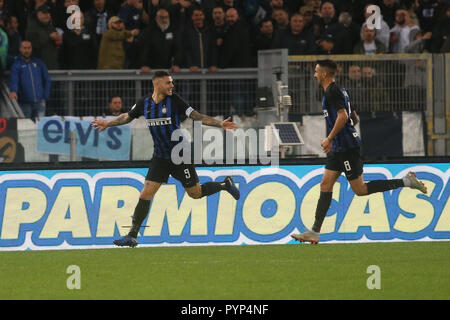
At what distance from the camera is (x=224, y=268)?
12586 millimetres

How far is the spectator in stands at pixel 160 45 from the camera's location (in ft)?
65.0

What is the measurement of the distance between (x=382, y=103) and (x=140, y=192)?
222 inches

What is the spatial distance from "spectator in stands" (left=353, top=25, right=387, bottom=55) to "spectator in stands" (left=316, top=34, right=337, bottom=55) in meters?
0.60

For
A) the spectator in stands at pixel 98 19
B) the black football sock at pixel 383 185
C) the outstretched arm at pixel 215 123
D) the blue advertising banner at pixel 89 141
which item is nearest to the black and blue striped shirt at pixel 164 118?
the outstretched arm at pixel 215 123

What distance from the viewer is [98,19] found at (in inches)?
805

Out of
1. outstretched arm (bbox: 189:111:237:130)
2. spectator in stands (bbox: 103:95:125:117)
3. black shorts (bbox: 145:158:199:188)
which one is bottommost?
black shorts (bbox: 145:158:199:188)

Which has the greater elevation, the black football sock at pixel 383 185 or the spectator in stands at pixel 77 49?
the spectator in stands at pixel 77 49

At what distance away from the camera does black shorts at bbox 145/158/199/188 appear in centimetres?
1462

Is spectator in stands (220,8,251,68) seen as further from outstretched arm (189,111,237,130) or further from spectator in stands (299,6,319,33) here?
outstretched arm (189,111,237,130)

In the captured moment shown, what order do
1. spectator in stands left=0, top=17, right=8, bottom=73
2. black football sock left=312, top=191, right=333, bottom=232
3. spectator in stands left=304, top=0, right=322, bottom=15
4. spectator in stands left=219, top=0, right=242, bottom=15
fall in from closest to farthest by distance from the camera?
black football sock left=312, top=191, right=333, bottom=232, spectator in stands left=0, top=17, right=8, bottom=73, spectator in stands left=219, top=0, right=242, bottom=15, spectator in stands left=304, top=0, right=322, bottom=15

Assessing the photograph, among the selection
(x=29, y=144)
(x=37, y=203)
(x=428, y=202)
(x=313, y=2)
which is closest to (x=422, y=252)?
(x=428, y=202)

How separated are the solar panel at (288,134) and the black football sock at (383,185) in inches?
81.7

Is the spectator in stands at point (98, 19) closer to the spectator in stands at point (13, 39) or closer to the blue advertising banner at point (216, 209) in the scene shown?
the spectator in stands at point (13, 39)

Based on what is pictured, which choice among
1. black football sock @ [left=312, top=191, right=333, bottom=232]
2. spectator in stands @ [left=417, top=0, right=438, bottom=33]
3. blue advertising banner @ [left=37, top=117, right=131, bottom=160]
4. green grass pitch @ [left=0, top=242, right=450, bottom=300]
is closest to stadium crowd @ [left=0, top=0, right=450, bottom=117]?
spectator in stands @ [left=417, top=0, right=438, bottom=33]
